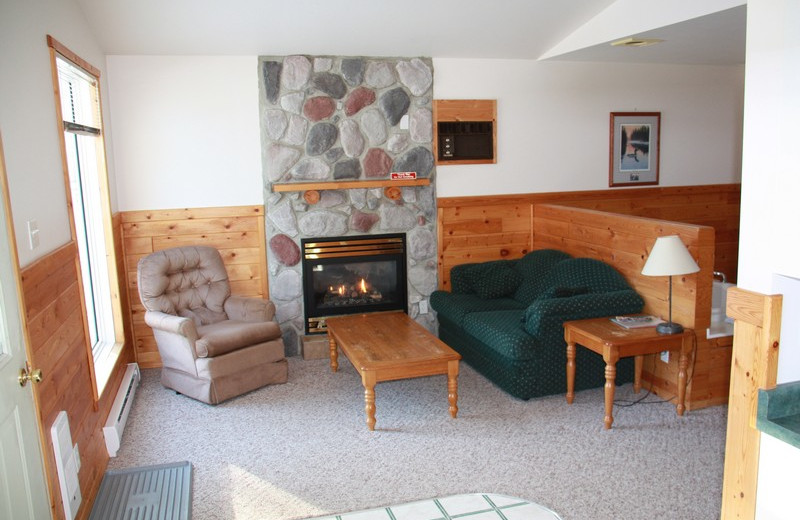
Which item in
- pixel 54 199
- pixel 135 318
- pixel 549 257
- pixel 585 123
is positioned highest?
pixel 585 123

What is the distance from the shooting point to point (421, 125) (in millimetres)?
5465

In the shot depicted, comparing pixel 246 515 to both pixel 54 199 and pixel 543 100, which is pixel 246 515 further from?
pixel 543 100

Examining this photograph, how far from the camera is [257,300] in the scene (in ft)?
16.4

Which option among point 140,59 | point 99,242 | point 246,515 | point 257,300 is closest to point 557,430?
point 246,515

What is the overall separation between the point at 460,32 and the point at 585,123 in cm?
158

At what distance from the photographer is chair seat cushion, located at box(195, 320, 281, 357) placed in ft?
14.2

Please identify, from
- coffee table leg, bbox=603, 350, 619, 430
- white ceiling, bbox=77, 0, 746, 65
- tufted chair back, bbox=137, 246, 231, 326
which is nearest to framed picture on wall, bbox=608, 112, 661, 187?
white ceiling, bbox=77, 0, 746, 65

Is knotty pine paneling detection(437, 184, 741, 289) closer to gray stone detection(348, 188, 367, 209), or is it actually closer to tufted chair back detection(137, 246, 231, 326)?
gray stone detection(348, 188, 367, 209)

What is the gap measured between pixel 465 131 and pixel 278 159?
1.55 m

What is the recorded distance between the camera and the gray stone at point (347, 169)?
5.34m

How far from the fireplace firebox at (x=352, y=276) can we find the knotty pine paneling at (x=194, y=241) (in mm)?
388

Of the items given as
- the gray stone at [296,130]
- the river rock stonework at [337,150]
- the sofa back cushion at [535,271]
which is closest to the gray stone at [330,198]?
the river rock stonework at [337,150]

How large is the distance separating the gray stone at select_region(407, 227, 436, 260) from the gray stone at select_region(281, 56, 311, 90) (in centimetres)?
147

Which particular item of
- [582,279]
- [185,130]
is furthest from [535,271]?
[185,130]
